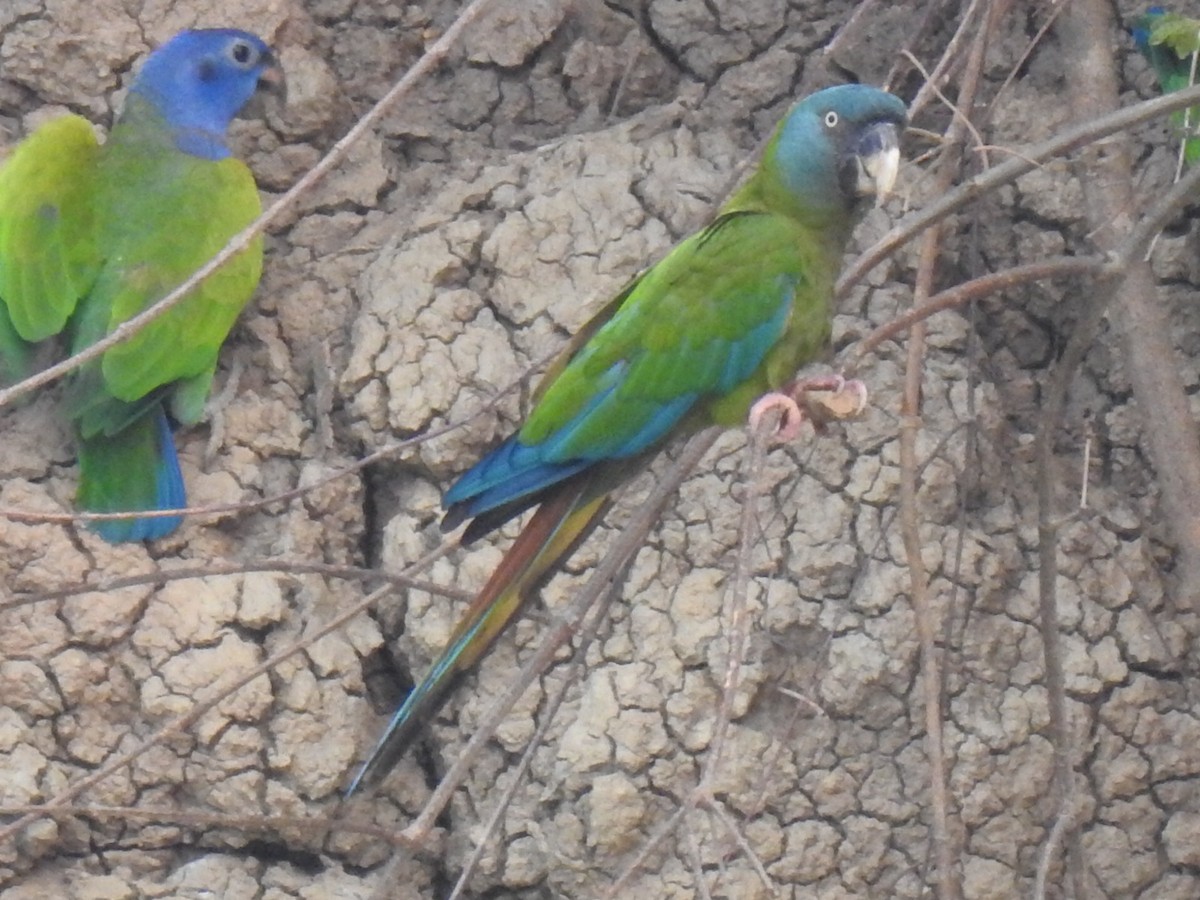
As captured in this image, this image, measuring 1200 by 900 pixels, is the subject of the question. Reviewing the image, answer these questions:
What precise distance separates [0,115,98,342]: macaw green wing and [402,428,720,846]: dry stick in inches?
56.0

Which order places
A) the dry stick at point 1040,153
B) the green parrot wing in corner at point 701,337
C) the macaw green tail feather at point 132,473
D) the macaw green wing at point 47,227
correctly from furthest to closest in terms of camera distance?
the macaw green wing at point 47,227 < the macaw green tail feather at point 132,473 < the green parrot wing in corner at point 701,337 < the dry stick at point 1040,153

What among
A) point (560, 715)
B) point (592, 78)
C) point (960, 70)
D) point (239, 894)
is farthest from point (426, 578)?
point (960, 70)

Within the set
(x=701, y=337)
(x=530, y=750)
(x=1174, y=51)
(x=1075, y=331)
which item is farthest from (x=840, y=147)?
(x=530, y=750)

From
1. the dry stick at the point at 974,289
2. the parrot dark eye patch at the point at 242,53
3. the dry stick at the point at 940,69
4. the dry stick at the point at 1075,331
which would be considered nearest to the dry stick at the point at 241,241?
the dry stick at the point at 974,289

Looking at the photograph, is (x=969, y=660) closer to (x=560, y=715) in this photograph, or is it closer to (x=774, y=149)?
(x=560, y=715)

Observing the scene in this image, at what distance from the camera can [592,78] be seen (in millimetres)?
3492

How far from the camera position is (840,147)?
2719mm

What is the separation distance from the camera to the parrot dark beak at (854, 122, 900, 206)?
2633 millimetres

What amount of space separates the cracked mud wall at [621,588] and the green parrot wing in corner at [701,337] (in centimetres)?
19

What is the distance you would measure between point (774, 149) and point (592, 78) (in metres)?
0.73

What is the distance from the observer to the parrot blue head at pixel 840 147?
2.64m

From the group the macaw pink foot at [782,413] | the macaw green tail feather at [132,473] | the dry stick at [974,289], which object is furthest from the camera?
the macaw green tail feather at [132,473]

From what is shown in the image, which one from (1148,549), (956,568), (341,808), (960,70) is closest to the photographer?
(956,568)

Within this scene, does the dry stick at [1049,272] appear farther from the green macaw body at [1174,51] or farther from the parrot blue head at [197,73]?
the parrot blue head at [197,73]
